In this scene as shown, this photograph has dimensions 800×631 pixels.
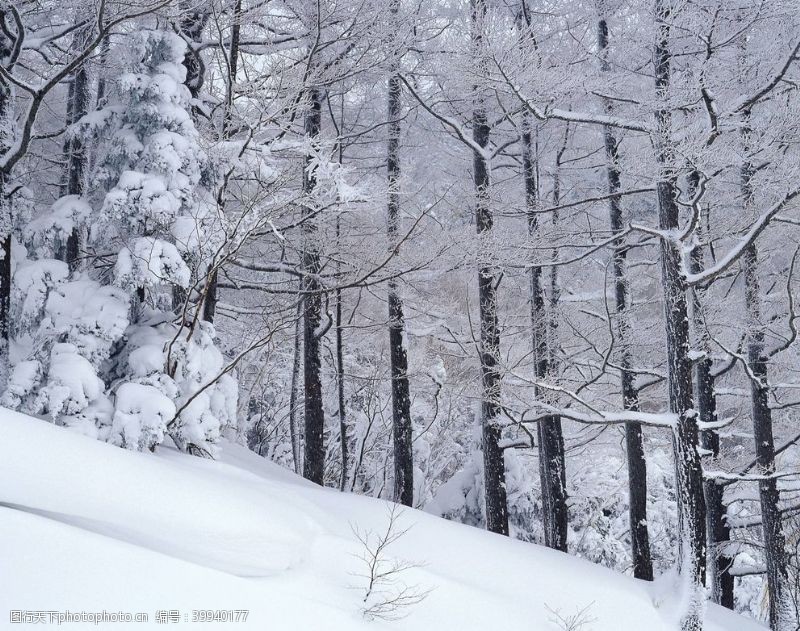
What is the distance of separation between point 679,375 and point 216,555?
5.44 m

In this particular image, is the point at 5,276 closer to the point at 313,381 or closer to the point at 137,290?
the point at 137,290

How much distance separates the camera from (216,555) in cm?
333

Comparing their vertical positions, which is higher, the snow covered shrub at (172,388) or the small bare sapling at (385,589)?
the snow covered shrub at (172,388)

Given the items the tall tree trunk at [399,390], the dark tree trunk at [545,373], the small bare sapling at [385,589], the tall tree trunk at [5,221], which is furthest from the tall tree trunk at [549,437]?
the tall tree trunk at [5,221]

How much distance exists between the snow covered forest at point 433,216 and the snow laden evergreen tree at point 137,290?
3 cm

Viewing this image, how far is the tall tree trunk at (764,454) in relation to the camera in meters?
8.91

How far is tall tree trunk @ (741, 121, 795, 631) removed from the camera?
891 centimetres

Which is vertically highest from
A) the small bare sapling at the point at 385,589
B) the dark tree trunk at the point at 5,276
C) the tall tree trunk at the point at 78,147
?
the tall tree trunk at the point at 78,147

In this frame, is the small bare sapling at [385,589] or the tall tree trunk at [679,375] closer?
the small bare sapling at [385,589]

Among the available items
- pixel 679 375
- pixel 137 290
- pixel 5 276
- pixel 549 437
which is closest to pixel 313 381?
pixel 137 290

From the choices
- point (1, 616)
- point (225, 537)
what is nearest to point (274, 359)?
point (225, 537)

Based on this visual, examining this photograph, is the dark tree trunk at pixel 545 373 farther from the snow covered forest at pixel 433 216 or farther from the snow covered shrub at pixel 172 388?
the snow covered shrub at pixel 172 388

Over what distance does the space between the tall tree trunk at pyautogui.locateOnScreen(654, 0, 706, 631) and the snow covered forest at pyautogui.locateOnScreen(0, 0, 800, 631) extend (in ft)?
0.09

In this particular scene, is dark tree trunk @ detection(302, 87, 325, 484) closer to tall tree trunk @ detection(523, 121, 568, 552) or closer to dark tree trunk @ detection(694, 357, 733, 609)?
tall tree trunk @ detection(523, 121, 568, 552)
